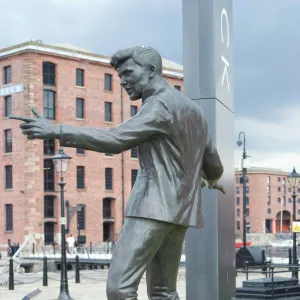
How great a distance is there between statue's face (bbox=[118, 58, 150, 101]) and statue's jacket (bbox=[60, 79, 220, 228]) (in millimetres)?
54

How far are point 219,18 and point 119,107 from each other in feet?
177

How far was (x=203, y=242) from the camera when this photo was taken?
8148 millimetres

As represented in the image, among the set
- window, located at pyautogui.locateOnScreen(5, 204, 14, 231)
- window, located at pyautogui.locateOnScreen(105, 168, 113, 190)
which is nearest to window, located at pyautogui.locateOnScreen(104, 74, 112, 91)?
window, located at pyautogui.locateOnScreen(105, 168, 113, 190)

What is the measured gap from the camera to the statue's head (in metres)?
4.69

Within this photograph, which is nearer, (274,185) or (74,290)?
(74,290)

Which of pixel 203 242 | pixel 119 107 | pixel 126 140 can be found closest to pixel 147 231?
pixel 126 140

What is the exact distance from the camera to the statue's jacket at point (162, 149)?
4.39 meters

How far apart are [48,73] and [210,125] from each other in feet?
166

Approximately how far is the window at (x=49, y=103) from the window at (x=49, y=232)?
26.8 feet

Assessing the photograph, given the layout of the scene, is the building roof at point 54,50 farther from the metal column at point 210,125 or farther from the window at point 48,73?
the metal column at point 210,125

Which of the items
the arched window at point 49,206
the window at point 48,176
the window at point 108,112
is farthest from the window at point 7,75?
the arched window at point 49,206

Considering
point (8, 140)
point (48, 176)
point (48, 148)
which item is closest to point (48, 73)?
point (48, 148)

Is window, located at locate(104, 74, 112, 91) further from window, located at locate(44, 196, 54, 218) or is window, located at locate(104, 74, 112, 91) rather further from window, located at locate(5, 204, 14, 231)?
window, located at locate(5, 204, 14, 231)

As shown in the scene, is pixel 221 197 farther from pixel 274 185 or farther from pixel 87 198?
pixel 274 185
